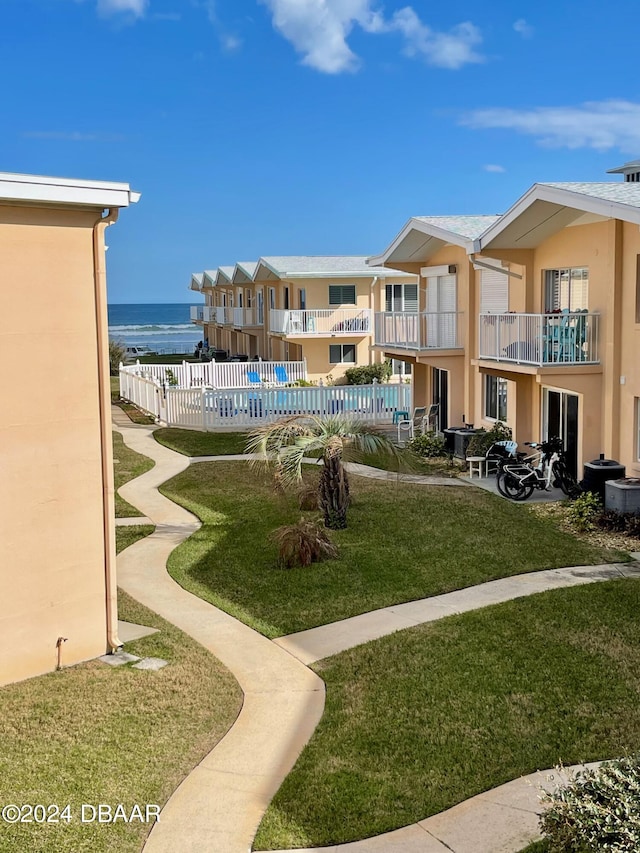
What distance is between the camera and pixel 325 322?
Result: 3997 centimetres

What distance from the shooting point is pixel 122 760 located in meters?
8.09

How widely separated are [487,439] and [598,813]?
1645cm

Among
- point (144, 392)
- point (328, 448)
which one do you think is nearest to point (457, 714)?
point (328, 448)

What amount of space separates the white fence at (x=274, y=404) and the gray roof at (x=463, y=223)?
6762 mm

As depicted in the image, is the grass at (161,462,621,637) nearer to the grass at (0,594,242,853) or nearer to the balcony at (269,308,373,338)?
the grass at (0,594,242,853)

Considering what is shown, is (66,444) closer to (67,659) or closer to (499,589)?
(67,659)

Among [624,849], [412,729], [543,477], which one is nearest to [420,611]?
[412,729]

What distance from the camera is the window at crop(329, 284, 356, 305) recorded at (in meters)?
41.7

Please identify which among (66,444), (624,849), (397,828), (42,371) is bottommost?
(397,828)

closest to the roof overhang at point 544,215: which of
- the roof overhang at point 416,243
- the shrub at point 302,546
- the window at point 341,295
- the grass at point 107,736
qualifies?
the roof overhang at point 416,243

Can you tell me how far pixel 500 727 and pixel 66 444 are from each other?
5.36 m

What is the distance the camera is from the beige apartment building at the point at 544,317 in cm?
1764

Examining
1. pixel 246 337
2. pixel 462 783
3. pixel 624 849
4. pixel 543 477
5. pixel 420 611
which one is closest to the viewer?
pixel 624 849

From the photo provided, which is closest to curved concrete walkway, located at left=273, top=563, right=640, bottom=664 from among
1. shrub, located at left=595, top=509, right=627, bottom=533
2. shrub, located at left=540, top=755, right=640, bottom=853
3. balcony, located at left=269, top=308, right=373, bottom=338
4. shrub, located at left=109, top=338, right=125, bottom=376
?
shrub, located at left=595, top=509, right=627, bottom=533
